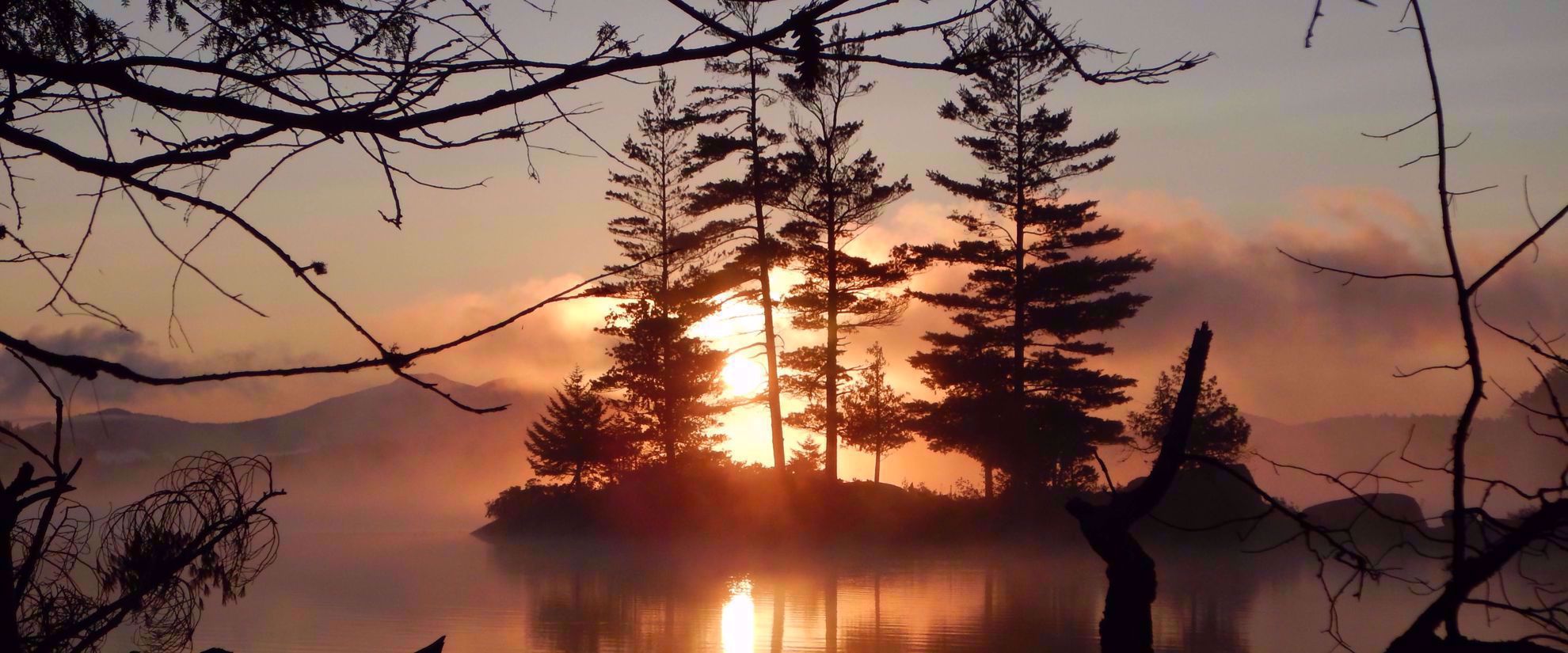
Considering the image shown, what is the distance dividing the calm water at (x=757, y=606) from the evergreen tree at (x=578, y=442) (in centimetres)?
433

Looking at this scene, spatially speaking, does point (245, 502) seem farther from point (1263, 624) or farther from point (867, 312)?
point (867, 312)

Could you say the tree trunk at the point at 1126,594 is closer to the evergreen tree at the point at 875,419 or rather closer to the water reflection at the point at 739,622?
the water reflection at the point at 739,622

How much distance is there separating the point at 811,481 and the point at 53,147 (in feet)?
53.0

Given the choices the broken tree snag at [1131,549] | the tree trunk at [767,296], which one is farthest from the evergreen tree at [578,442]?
the broken tree snag at [1131,549]

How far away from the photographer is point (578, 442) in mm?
18672

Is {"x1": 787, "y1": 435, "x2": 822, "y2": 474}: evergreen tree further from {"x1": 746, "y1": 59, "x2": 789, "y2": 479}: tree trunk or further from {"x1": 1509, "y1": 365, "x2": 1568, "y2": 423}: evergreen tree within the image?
{"x1": 1509, "y1": 365, "x2": 1568, "y2": 423}: evergreen tree

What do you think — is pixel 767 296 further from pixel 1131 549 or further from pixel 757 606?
pixel 1131 549

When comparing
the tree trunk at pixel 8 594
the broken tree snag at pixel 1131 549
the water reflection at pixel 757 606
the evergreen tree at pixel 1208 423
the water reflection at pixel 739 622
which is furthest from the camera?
the evergreen tree at pixel 1208 423

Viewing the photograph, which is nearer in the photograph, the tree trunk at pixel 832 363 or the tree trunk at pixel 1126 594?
the tree trunk at pixel 1126 594

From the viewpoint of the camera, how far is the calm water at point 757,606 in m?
7.66

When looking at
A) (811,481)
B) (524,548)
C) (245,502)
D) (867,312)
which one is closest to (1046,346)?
(867,312)

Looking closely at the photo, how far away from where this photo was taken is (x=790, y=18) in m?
1.64

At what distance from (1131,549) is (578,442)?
17411 millimetres

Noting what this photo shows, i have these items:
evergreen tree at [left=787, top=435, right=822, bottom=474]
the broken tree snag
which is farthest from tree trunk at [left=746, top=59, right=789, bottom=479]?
the broken tree snag
